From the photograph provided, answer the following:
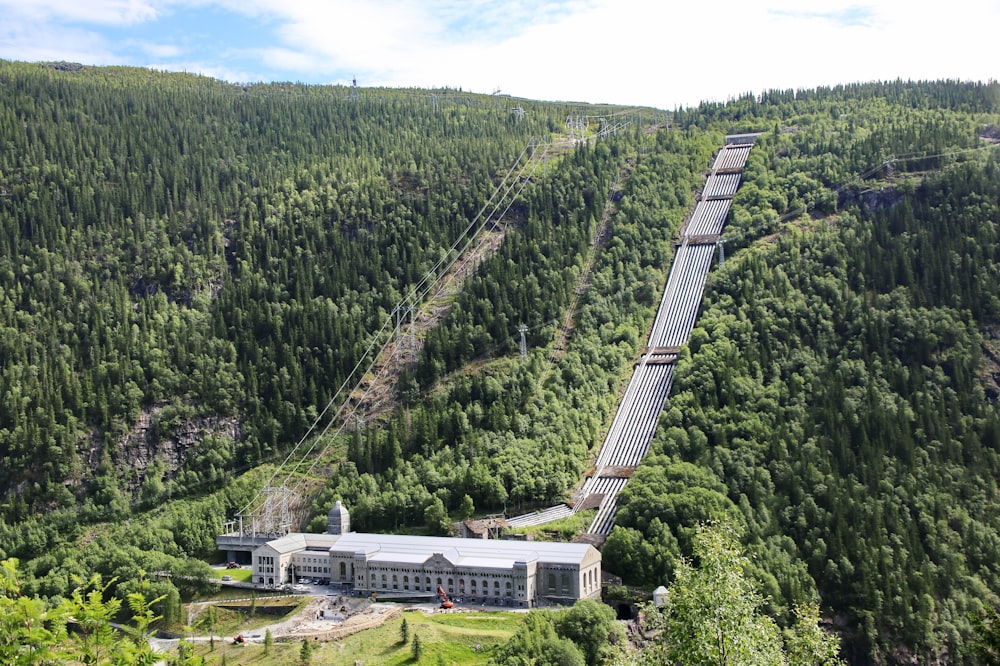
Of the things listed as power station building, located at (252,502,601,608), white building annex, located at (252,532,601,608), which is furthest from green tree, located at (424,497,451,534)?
power station building, located at (252,502,601,608)

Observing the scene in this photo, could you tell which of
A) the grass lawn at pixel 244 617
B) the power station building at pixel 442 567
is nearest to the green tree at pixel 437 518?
the power station building at pixel 442 567

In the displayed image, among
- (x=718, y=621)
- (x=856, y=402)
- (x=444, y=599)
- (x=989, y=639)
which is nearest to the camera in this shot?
(x=989, y=639)

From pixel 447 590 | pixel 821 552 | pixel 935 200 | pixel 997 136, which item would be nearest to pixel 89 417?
pixel 447 590

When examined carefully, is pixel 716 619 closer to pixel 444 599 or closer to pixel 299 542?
pixel 444 599

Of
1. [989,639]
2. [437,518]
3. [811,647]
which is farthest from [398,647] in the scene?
[989,639]

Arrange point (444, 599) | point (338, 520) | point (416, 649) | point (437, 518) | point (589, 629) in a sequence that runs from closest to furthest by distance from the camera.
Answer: point (416, 649) < point (589, 629) < point (444, 599) < point (437, 518) < point (338, 520)

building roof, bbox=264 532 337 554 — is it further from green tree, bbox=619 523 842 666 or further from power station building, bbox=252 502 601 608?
green tree, bbox=619 523 842 666

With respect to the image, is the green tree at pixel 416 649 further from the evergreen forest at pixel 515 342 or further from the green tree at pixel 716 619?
the green tree at pixel 716 619
